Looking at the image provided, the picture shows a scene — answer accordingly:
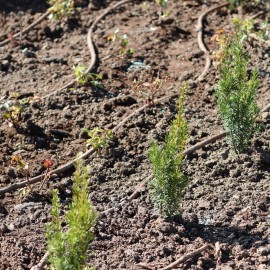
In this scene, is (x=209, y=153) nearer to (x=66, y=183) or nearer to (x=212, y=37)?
(x=66, y=183)

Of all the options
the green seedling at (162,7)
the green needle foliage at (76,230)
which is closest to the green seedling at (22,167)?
the green needle foliage at (76,230)

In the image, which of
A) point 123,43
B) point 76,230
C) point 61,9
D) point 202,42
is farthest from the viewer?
point 61,9

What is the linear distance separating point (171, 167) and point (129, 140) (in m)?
1.17

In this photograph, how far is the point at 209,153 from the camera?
5672 mm

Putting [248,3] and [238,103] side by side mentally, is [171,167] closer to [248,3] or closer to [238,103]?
[238,103]

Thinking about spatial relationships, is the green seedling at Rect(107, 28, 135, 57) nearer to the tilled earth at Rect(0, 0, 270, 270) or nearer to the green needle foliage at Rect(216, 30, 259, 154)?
the tilled earth at Rect(0, 0, 270, 270)

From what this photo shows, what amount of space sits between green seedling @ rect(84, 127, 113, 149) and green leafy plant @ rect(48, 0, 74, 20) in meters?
2.28

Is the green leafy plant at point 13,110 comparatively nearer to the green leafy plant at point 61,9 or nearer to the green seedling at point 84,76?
the green seedling at point 84,76

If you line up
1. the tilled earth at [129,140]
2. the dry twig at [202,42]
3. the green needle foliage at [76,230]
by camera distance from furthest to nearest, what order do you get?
the dry twig at [202,42] → the tilled earth at [129,140] → the green needle foliage at [76,230]

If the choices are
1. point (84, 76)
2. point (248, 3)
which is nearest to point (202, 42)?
point (248, 3)

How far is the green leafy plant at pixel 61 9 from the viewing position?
7668mm

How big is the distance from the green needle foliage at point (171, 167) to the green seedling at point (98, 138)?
887mm

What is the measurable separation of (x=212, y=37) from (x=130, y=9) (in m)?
1.39

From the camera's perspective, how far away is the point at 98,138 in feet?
18.6
